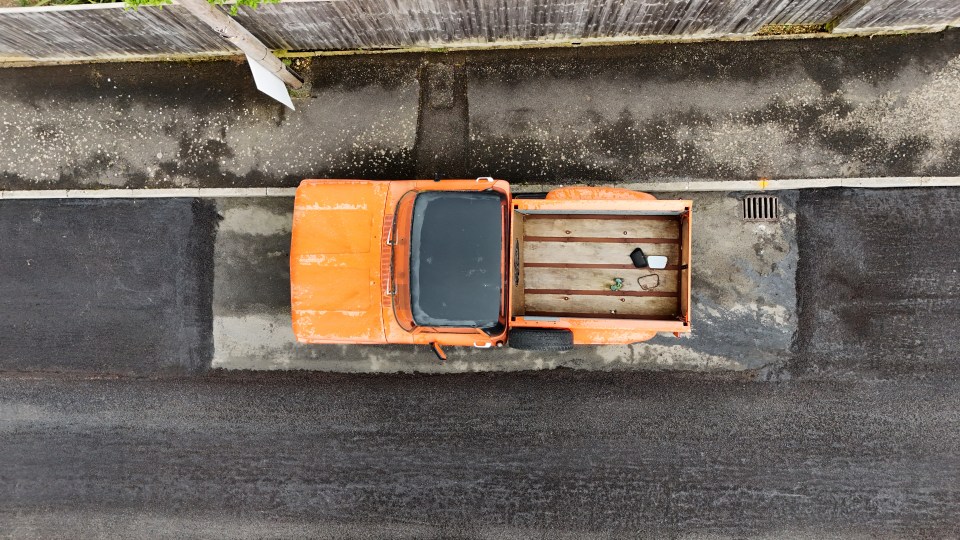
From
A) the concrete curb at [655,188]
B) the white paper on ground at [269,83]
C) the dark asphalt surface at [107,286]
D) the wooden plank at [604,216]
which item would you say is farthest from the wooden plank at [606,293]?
the dark asphalt surface at [107,286]

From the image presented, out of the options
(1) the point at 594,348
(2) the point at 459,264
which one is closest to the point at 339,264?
(2) the point at 459,264

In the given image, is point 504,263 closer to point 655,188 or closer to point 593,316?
point 593,316

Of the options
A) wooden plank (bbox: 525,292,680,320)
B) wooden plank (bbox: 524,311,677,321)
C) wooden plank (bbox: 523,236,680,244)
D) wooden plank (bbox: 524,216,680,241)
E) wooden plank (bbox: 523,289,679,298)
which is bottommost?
wooden plank (bbox: 524,311,677,321)

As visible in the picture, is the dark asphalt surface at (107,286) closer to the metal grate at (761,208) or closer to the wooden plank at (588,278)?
the wooden plank at (588,278)

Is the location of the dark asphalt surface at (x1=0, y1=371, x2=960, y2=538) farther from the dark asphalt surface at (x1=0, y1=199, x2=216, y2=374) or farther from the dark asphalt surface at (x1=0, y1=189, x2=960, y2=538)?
the dark asphalt surface at (x1=0, y1=199, x2=216, y2=374)

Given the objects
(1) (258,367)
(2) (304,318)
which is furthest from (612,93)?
(1) (258,367)

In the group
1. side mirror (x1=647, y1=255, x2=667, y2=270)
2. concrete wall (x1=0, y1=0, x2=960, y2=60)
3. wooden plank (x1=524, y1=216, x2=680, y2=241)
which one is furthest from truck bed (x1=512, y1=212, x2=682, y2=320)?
concrete wall (x1=0, y1=0, x2=960, y2=60)

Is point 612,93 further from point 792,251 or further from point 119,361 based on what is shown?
point 119,361
